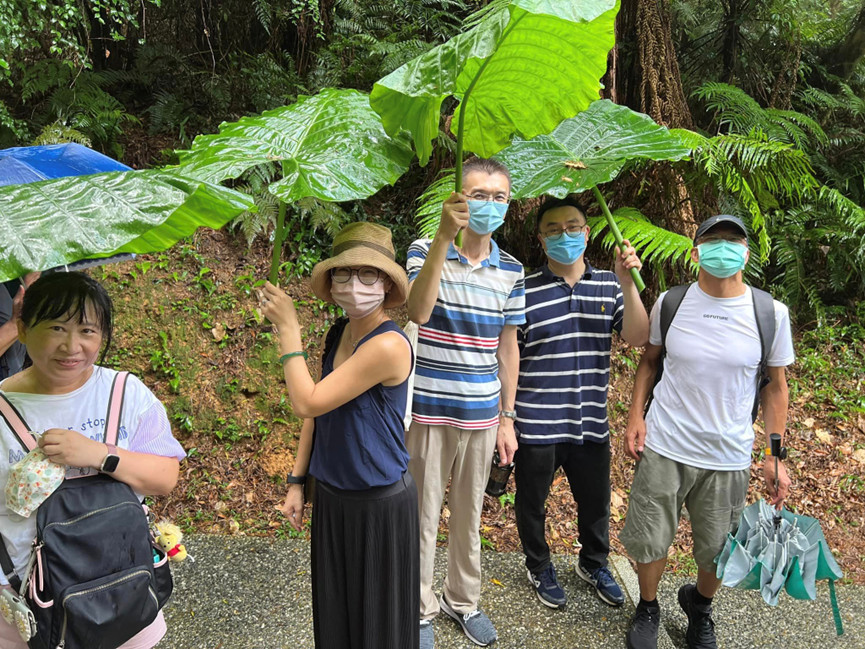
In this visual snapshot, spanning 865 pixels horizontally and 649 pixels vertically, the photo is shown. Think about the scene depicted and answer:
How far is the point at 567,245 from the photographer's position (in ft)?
8.97

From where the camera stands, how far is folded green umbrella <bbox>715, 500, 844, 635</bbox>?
241 cm

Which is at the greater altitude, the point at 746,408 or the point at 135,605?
the point at 746,408

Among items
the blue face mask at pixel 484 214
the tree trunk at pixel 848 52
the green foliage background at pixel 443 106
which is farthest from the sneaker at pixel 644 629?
the tree trunk at pixel 848 52

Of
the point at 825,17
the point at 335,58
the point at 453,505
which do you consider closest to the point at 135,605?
the point at 453,505

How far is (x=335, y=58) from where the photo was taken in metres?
→ 6.07

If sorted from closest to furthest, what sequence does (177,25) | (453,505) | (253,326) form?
(453,505), (253,326), (177,25)

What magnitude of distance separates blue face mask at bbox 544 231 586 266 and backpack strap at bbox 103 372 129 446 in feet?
6.15

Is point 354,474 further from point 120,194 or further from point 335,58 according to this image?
point 335,58

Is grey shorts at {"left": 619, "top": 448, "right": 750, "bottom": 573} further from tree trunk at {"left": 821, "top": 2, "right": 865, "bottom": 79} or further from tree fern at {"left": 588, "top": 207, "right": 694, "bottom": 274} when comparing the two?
tree trunk at {"left": 821, "top": 2, "right": 865, "bottom": 79}

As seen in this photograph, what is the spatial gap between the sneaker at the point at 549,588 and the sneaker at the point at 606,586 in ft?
0.59

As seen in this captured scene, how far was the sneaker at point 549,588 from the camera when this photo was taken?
3115 millimetres

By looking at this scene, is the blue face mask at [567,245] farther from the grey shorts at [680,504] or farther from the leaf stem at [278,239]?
the leaf stem at [278,239]

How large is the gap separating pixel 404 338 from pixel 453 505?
1.19m

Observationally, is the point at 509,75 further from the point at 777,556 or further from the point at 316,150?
the point at 777,556
